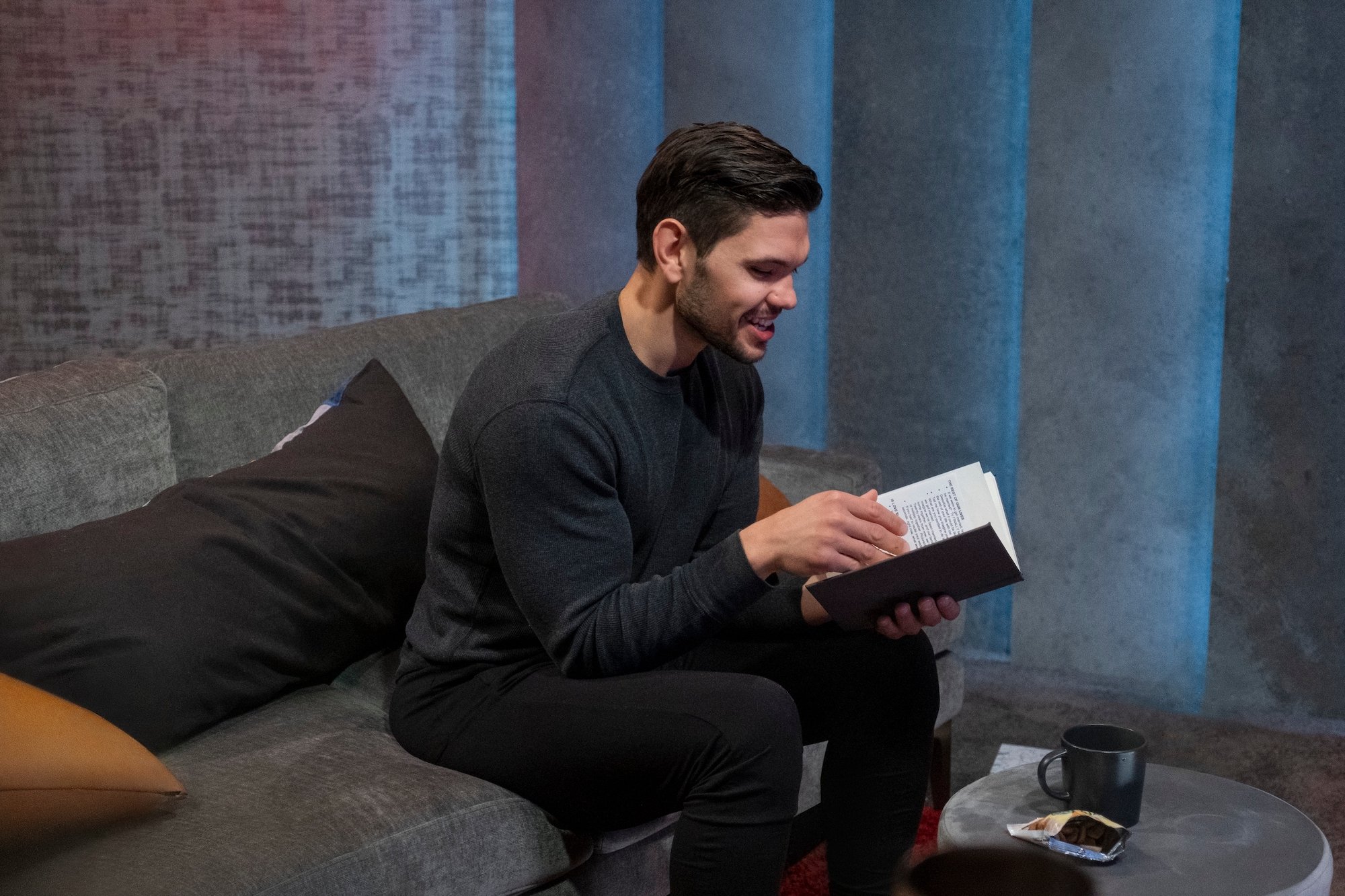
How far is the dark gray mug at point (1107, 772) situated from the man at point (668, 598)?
18 centimetres

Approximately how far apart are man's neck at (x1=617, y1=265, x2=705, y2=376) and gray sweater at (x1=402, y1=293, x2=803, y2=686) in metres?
0.01

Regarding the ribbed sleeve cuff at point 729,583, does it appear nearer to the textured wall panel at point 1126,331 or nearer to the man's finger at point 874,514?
the man's finger at point 874,514


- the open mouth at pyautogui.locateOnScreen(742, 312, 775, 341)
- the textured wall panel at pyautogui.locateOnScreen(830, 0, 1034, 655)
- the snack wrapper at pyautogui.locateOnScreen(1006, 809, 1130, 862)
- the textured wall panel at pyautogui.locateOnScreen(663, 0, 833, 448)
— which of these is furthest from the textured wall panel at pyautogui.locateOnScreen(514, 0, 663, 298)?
the snack wrapper at pyautogui.locateOnScreen(1006, 809, 1130, 862)

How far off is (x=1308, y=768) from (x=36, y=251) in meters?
2.41

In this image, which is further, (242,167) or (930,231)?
(930,231)

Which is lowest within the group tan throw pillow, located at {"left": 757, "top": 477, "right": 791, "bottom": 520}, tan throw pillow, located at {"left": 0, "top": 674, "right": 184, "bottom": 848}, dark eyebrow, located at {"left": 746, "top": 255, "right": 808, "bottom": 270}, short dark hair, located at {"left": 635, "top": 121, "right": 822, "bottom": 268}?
tan throw pillow, located at {"left": 0, "top": 674, "right": 184, "bottom": 848}

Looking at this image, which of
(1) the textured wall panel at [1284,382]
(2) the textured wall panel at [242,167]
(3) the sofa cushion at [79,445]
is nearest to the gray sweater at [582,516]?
(3) the sofa cushion at [79,445]

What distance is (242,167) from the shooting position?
8.36 ft

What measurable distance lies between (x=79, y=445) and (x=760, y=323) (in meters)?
0.82

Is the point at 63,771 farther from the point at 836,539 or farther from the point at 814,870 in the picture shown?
the point at 814,870

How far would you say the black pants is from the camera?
1.35 metres

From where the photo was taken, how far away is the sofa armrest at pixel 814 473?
2.19 m

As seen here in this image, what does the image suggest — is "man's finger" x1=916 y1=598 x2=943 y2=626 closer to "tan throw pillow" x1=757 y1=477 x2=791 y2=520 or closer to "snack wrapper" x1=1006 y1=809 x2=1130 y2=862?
"snack wrapper" x1=1006 y1=809 x2=1130 y2=862

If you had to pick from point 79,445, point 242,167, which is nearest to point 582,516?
point 79,445
